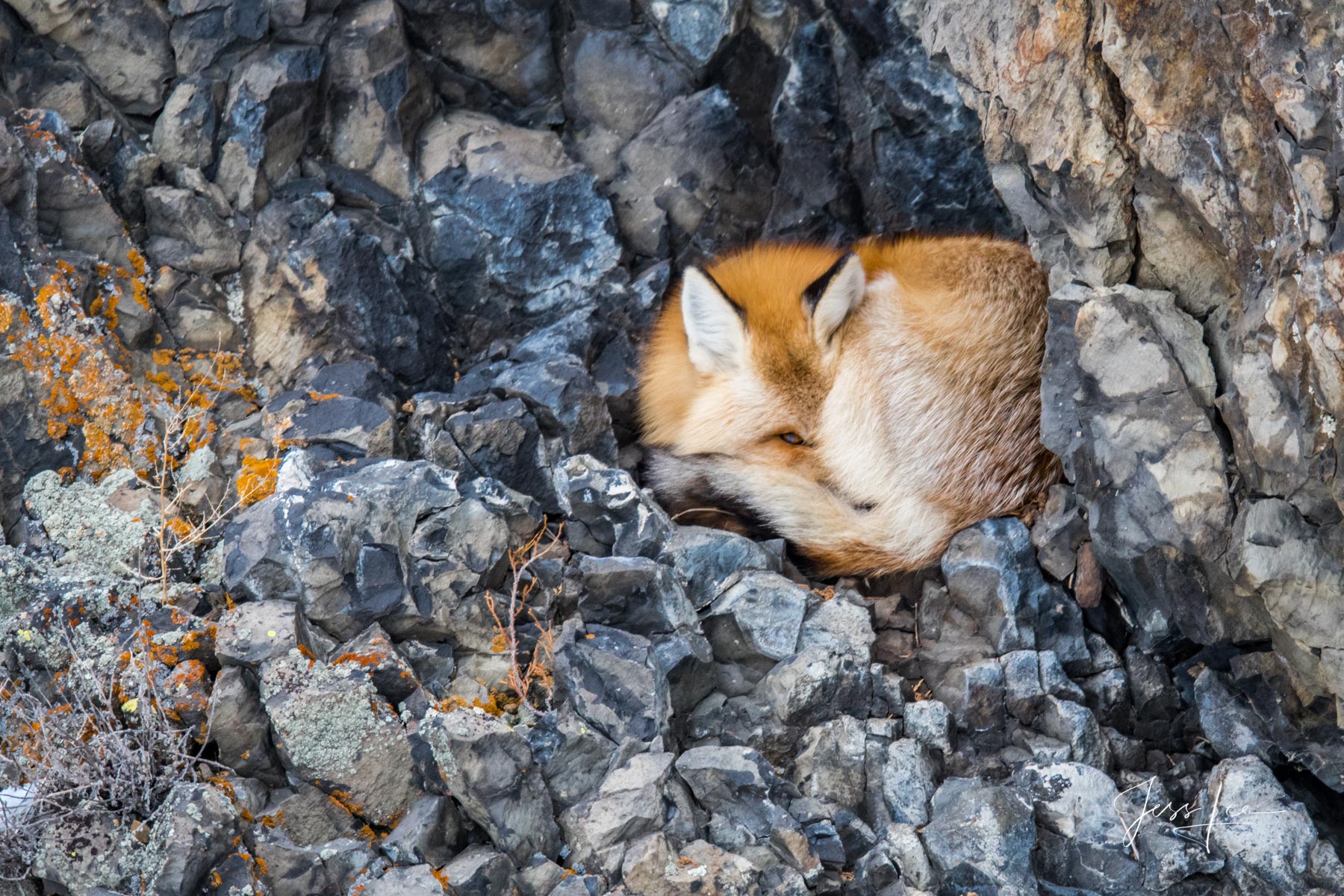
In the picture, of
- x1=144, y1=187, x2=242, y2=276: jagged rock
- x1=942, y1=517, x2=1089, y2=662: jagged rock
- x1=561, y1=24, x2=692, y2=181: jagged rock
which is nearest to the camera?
x1=942, y1=517, x2=1089, y2=662: jagged rock

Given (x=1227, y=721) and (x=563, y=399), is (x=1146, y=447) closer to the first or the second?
(x=1227, y=721)

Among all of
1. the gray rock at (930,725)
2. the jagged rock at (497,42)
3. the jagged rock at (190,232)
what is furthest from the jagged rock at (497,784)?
the jagged rock at (497,42)

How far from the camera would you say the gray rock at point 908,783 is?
2941 millimetres

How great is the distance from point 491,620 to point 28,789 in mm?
1288

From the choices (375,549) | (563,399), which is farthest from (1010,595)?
(375,549)

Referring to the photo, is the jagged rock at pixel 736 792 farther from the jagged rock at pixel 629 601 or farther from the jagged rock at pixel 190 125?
the jagged rock at pixel 190 125

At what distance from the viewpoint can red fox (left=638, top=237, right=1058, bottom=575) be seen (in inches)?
145

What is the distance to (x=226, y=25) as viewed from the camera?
4.09m

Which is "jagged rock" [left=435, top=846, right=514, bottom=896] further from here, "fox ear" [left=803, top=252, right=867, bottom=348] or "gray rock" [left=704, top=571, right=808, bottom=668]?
"fox ear" [left=803, top=252, right=867, bottom=348]

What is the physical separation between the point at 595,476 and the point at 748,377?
28.8 inches

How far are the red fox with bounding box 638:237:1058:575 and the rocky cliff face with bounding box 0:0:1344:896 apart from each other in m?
0.18

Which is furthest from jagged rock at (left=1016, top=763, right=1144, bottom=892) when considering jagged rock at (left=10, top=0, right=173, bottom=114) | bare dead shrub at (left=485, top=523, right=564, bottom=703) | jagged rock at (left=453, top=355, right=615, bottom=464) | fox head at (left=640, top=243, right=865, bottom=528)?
jagged rock at (left=10, top=0, right=173, bottom=114)

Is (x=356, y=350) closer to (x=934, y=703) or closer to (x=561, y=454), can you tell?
(x=561, y=454)

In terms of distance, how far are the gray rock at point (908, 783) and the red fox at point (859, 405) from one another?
75 cm
